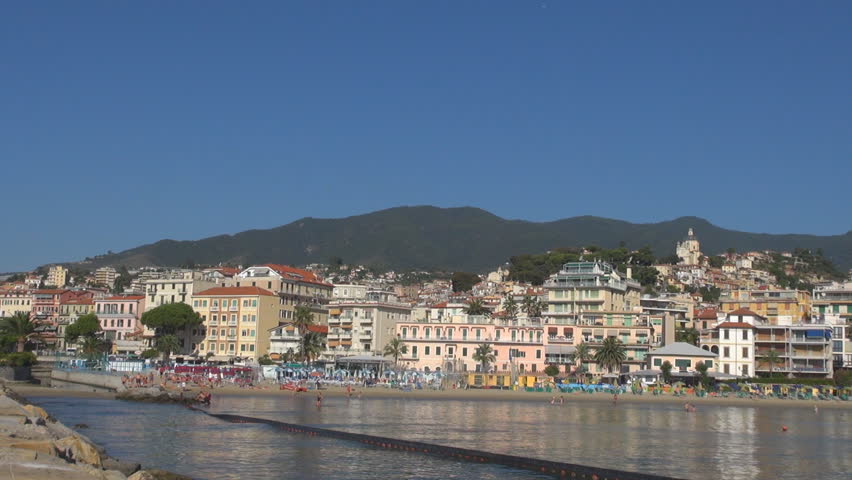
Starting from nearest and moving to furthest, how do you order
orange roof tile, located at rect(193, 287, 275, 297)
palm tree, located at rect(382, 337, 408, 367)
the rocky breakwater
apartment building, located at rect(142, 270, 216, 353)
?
1. the rocky breakwater
2. palm tree, located at rect(382, 337, 408, 367)
3. orange roof tile, located at rect(193, 287, 275, 297)
4. apartment building, located at rect(142, 270, 216, 353)

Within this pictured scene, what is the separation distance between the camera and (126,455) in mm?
34094

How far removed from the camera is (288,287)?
362ft

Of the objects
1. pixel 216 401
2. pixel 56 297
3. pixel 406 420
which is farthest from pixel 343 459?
pixel 56 297

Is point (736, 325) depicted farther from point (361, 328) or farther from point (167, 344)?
point (167, 344)

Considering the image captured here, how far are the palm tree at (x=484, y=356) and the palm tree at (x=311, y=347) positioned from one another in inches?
682

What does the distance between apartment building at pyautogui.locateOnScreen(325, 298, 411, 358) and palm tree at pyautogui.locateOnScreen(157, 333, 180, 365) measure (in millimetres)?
16170

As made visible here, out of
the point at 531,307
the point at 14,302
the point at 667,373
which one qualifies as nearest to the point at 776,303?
the point at 531,307

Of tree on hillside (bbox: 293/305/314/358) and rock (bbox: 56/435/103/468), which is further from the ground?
tree on hillside (bbox: 293/305/314/358)

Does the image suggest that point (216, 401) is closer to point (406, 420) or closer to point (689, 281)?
point (406, 420)

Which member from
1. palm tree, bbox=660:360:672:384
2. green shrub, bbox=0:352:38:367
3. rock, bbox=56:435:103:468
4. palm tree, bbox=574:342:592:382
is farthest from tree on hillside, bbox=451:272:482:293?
rock, bbox=56:435:103:468

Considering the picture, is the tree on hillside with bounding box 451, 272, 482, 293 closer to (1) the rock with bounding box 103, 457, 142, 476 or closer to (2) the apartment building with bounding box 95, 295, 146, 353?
(2) the apartment building with bounding box 95, 295, 146, 353

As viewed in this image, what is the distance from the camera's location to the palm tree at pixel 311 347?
94.2m

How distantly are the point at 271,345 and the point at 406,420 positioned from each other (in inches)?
2064

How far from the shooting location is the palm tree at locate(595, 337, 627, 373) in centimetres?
8681
